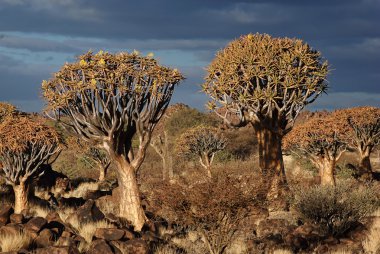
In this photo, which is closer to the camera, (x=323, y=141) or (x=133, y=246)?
(x=133, y=246)

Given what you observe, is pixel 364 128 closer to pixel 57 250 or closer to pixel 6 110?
pixel 6 110

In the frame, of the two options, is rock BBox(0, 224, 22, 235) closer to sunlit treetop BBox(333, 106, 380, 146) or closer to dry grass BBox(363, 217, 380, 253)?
dry grass BBox(363, 217, 380, 253)

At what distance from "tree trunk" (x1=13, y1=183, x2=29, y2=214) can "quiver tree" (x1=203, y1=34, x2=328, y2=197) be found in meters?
6.93

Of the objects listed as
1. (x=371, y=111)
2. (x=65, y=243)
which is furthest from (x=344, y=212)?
(x=371, y=111)

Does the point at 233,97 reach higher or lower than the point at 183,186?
higher

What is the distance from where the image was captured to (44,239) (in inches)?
432

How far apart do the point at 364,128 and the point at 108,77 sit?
15.0 m

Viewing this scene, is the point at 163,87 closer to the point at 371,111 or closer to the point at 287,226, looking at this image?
the point at 287,226

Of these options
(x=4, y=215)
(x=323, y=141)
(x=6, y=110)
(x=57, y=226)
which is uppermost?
(x=6, y=110)

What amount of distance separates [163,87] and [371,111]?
13.3 metres

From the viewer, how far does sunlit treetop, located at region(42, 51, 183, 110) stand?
45.2 feet

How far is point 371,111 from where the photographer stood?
966 inches

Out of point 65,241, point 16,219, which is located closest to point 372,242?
point 65,241

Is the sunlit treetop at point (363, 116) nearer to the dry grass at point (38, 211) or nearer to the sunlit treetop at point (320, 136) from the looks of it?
the sunlit treetop at point (320, 136)
